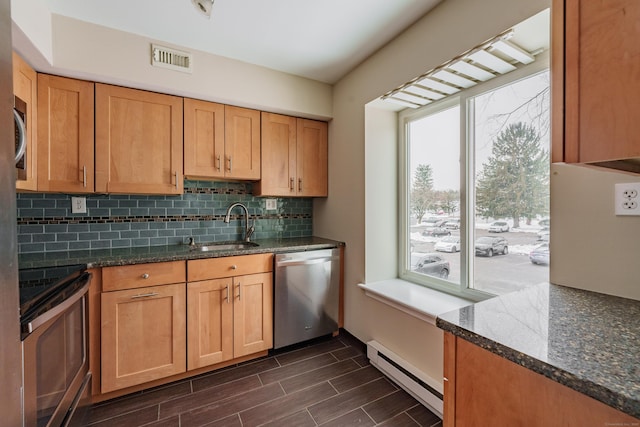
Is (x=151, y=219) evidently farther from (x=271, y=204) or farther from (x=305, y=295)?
(x=305, y=295)

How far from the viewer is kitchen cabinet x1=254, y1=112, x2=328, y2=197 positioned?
8.16 ft

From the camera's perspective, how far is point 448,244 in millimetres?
1989

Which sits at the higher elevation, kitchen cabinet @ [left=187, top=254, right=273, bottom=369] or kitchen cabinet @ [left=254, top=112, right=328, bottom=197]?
kitchen cabinet @ [left=254, top=112, right=328, bottom=197]

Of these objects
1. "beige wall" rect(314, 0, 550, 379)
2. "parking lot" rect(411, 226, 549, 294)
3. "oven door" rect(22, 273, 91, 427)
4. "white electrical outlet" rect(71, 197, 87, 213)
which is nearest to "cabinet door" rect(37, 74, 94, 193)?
"white electrical outlet" rect(71, 197, 87, 213)

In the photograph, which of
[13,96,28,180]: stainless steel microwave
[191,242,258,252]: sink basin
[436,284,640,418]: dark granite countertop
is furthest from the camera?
[191,242,258,252]: sink basin

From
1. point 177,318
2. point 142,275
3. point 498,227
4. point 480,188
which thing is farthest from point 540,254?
point 142,275

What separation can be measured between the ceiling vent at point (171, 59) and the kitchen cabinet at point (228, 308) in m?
1.42

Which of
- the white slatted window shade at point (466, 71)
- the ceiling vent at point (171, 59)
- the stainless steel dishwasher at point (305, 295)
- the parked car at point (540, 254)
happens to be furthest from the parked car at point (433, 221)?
the ceiling vent at point (171, 59)

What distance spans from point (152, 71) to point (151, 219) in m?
1.13

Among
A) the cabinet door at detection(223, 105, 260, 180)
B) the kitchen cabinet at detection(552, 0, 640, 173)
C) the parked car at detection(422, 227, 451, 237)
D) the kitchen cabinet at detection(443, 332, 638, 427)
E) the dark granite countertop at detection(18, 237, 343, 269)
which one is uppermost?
the cabinet door at detection(223, 105, 260, 180)

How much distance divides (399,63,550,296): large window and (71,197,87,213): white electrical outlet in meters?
2.51

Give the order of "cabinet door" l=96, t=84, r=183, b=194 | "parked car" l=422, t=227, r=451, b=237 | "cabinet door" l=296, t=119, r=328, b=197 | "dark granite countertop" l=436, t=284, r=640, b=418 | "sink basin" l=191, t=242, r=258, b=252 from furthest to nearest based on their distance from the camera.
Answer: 1. "cabinet door" l=296, t=119, r=328, b=197
2. "sink basin" l=191, t=242, r=258, b=252
3. "parked car" l=422, t=227, r=451, b=237
4. "cabinet door" l=96, t=84, r=183, b=194
5. "dark granite countertop" l=436, t=284, r=640, b=418

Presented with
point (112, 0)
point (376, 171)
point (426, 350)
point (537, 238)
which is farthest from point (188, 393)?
point (112, 0)

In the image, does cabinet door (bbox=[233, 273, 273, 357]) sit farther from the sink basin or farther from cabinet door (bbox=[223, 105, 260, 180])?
cabinet door (bbox=[223, 105, 260, 180])
